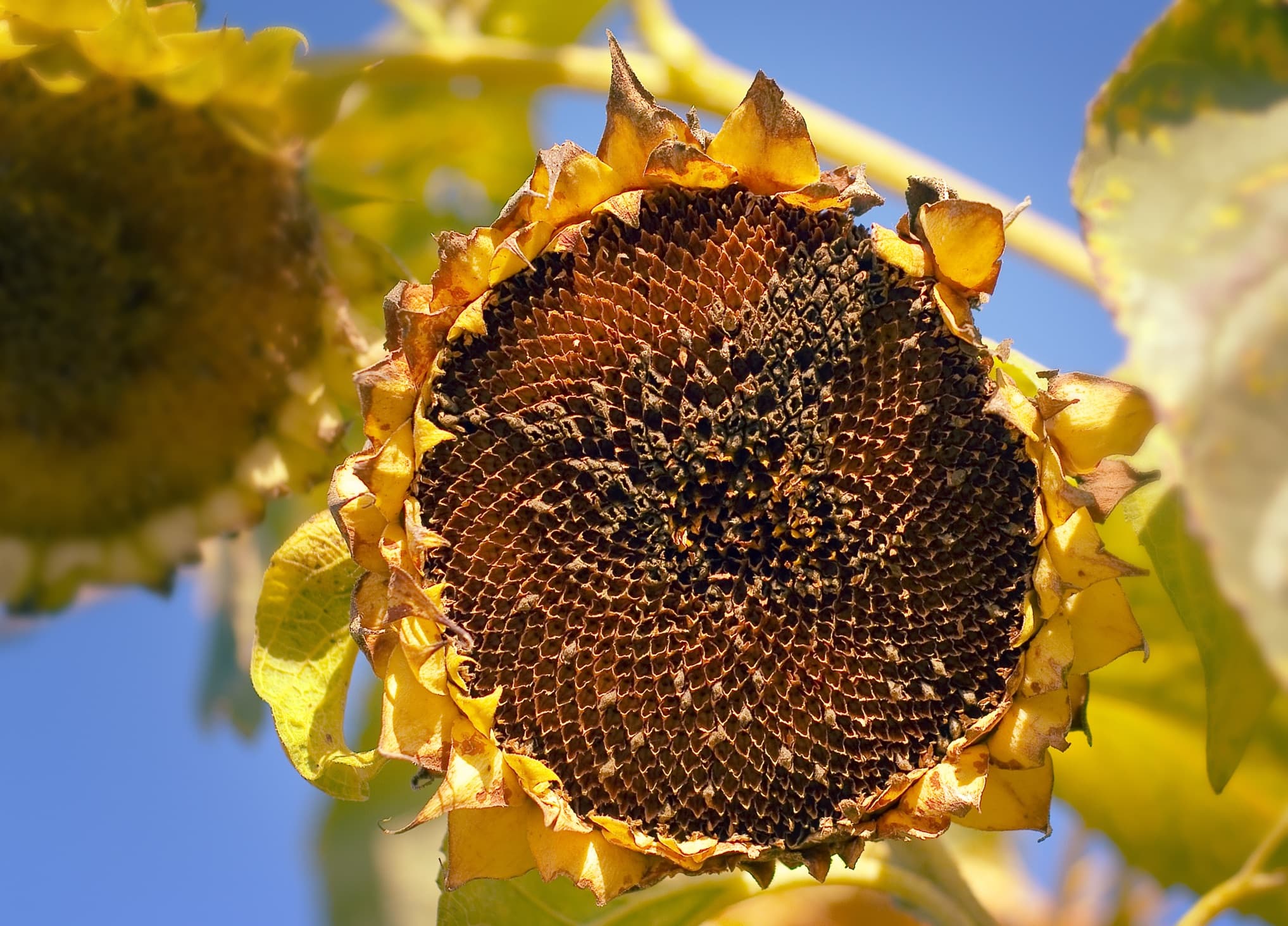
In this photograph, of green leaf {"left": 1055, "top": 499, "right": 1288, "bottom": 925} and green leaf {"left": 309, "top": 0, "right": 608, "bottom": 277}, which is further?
green leaf {"left": 309, "top": 0, "right": 608, "bottom": 277}

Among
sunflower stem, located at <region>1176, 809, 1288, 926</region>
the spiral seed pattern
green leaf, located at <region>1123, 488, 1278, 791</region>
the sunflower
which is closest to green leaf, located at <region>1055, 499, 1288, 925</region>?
sunflower stem, located at <region>1176, 809, 1288, 926</region>

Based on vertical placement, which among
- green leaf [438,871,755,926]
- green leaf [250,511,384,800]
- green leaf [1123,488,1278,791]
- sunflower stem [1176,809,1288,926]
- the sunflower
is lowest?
sunflower stem [1176,809,1288,926]

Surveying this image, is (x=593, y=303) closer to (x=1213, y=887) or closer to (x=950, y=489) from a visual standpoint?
(x=950, y=489)

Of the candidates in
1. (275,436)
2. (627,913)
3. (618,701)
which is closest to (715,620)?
(618,701)

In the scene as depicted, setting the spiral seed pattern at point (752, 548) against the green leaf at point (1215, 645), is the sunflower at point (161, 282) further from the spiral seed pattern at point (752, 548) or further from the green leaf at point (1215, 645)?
the green leaf at point (1215, 645)

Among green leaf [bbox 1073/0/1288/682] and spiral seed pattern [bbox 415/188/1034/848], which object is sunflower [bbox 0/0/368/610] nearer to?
spiral seed pattern [bbox 415/188/1034/848]
